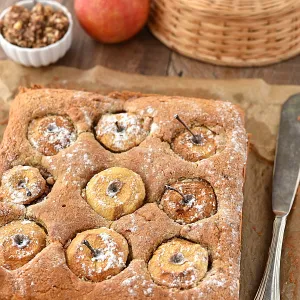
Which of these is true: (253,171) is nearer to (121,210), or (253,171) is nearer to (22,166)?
(121,210)

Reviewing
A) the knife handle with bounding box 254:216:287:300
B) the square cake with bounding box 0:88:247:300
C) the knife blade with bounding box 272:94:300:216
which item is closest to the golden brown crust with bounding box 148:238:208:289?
the square cake with bounding box 0:88:247:300

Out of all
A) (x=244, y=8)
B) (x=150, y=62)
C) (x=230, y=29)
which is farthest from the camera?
(x=150, y=62)

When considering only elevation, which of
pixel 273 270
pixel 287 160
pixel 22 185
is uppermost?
pixel 22 185

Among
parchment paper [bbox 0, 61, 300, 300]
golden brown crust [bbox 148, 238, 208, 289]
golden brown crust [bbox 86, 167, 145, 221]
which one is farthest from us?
parchment paper [bbox 0, 61, 300, 300]

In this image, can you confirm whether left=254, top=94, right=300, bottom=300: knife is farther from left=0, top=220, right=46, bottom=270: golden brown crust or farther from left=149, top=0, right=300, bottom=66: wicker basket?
left=0, top=220, right=46, bottom=270: golden brown crust

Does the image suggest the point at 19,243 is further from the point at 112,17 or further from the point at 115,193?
the point at 112,17

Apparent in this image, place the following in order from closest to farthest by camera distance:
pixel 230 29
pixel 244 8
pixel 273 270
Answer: pixel 273 270, pixel 244 8, pixel 230 29

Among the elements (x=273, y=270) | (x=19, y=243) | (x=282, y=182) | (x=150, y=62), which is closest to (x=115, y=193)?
(x=19, y=243)

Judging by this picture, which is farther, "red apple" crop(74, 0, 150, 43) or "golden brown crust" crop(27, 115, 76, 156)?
"red apple" crop(74, 0, 150, 43)
